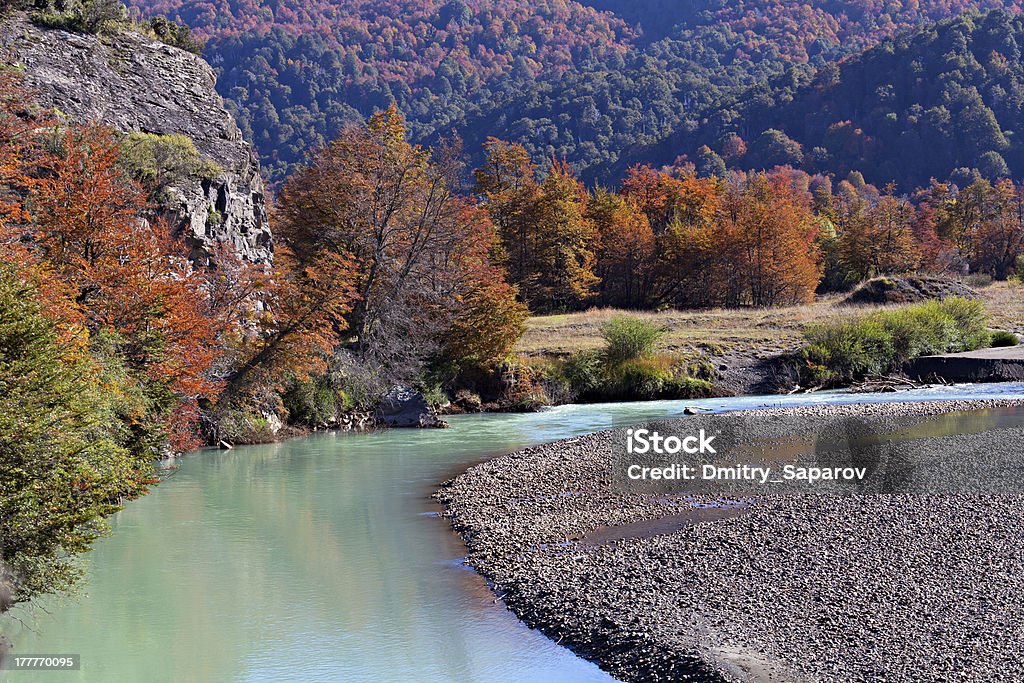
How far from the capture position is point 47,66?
3059cm

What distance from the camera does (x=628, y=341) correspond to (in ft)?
125

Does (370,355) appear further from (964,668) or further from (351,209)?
(964,668)

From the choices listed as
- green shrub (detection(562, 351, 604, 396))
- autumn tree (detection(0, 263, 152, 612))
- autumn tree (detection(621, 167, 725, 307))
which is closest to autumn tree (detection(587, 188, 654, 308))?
autumn tree (detection(621, 167, 725, 307))

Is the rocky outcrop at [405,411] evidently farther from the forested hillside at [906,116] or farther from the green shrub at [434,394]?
the forested hillside at [906,116]

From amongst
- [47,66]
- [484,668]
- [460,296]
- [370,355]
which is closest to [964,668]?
[484,668]

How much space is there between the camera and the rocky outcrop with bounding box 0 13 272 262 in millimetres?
30188

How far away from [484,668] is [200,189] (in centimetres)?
2509

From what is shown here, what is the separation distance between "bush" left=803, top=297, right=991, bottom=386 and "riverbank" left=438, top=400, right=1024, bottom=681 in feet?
79.3

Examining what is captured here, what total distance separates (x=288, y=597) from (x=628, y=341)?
26.4 meters

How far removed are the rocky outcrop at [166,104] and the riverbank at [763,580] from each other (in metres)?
17.2

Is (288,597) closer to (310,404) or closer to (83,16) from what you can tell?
(310,404)

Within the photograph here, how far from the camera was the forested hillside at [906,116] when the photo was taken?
14675cm

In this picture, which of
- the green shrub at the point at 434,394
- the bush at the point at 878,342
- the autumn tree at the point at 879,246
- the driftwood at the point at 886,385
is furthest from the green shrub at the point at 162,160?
the autumn tree at the point at 879,246

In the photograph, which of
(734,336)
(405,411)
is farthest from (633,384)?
(405,411)
